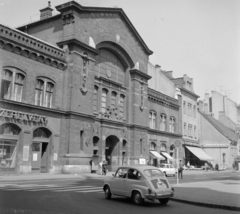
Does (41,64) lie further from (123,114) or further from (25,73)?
(123,114)

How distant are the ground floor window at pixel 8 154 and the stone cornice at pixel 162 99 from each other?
959 inches

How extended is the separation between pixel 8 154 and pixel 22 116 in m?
3.37

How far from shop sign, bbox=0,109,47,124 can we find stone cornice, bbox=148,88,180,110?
21.3 metres

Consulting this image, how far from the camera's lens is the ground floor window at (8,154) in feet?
84.1

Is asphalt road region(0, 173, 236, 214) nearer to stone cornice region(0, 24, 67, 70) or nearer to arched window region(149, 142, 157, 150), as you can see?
stone cornice region(0, 24, 67, 70)

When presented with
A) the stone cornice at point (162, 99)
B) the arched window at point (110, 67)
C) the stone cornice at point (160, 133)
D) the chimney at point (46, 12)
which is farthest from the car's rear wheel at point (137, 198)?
the stone cornice at point (162, 99)

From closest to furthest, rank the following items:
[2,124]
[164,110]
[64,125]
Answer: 1. [2,124]
2. [64,125]
3. [164,110]

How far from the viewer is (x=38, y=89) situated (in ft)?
95.6

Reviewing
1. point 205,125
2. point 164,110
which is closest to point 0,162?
point 164,110

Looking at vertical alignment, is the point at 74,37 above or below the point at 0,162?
above

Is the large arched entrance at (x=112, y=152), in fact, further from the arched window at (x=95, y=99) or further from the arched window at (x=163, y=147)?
the arched window at (x=163, y=147)

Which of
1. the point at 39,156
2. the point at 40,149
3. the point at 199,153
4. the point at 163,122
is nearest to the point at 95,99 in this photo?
the point at 40,149

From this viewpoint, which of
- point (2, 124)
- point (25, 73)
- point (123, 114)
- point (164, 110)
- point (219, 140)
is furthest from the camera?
point (219, 140)

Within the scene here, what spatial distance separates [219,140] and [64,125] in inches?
1674
